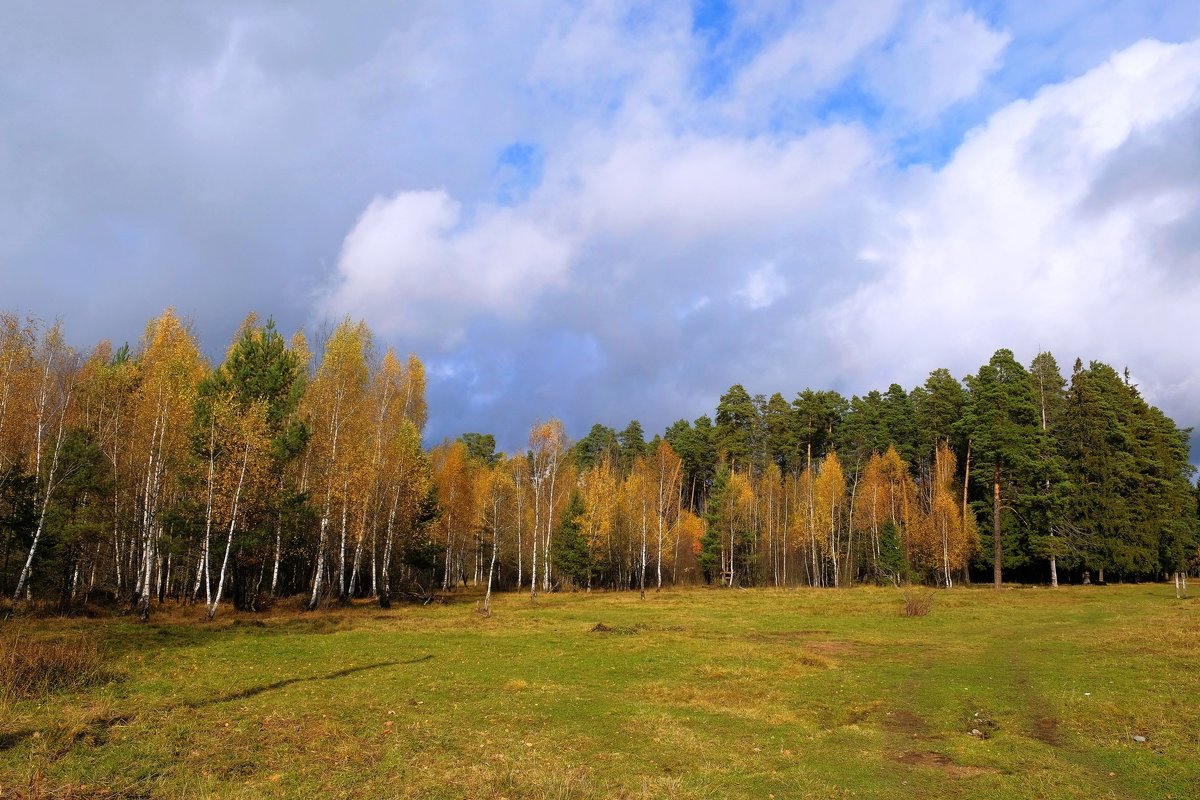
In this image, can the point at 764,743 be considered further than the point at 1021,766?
Yes

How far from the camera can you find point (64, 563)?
36.6m

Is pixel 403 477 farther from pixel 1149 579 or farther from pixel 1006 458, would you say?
pixel 1149 579

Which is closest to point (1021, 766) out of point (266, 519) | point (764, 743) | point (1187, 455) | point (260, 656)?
point (764, 743)

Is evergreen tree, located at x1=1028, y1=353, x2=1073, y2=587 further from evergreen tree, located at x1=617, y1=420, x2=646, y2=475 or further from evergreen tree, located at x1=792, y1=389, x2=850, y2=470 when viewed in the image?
evergreen tree, located at x1=617, y1=420, x2=646, y2=475

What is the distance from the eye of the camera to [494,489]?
246 ft

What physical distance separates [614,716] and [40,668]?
13.2 meters

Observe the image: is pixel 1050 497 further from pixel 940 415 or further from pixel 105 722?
pixel 105 722

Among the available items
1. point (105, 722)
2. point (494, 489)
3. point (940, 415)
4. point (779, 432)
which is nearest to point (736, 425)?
point (779, 432)

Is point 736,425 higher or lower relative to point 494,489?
higher

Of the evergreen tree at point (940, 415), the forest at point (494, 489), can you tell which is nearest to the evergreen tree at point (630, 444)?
the forest at point (494, 489)

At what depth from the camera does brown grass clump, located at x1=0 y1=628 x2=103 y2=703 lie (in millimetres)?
14344

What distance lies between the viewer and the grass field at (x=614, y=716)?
34.9 feet

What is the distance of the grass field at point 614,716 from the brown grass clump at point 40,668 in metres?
0.47

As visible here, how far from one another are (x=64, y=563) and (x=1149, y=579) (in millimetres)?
98818
